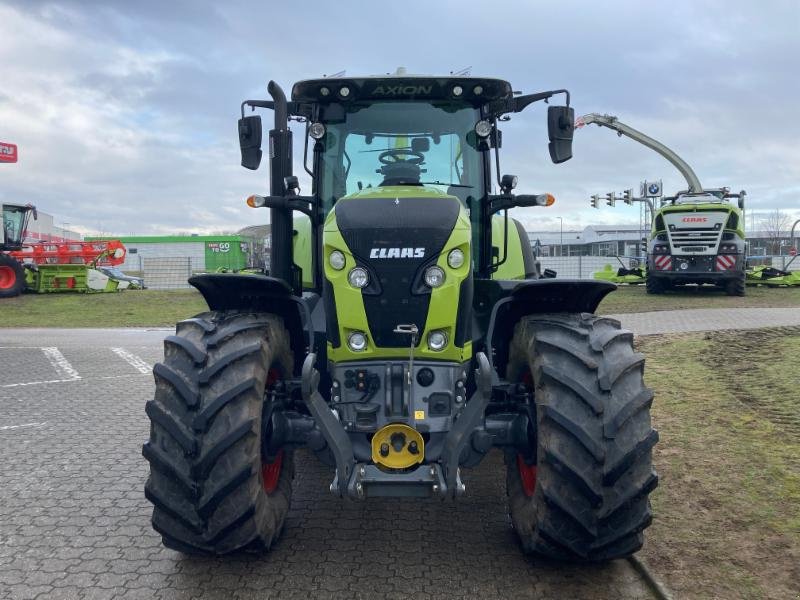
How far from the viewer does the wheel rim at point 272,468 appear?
3.83 metres

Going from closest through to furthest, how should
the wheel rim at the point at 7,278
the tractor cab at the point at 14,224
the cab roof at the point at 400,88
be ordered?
the cab roof at the point at 400,88
the wheel rim at the point at 7,278
the tractor cab at the point at 14,224

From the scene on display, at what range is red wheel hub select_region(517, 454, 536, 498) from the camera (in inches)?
145

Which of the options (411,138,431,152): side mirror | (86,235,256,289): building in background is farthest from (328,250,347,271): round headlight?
(86,235,256,289): building in background

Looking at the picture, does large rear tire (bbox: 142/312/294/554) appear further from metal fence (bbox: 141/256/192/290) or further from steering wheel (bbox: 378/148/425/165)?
metal fence (bbox: 141/256/192/290)

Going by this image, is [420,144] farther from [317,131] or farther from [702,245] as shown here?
[702,245]

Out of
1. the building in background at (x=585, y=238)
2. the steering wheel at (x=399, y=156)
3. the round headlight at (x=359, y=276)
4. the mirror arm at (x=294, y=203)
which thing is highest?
the building in background at (x=585, y=238)

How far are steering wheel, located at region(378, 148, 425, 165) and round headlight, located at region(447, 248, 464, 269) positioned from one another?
4.10 feet

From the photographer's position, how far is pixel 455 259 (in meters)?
3.50

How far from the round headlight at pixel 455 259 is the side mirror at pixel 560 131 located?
58.5 inches

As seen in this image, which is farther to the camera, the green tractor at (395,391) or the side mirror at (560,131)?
the side mirror at (560,131)

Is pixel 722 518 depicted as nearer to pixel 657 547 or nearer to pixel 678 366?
pixel 657 547

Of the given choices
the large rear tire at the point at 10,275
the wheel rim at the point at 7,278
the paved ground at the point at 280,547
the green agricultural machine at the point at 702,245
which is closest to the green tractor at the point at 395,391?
the paved ground at the point at 280,547

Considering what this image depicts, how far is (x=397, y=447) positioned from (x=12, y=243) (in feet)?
84.4

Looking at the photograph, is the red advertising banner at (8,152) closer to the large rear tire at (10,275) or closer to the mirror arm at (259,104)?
the large rear tire at (10,275)
